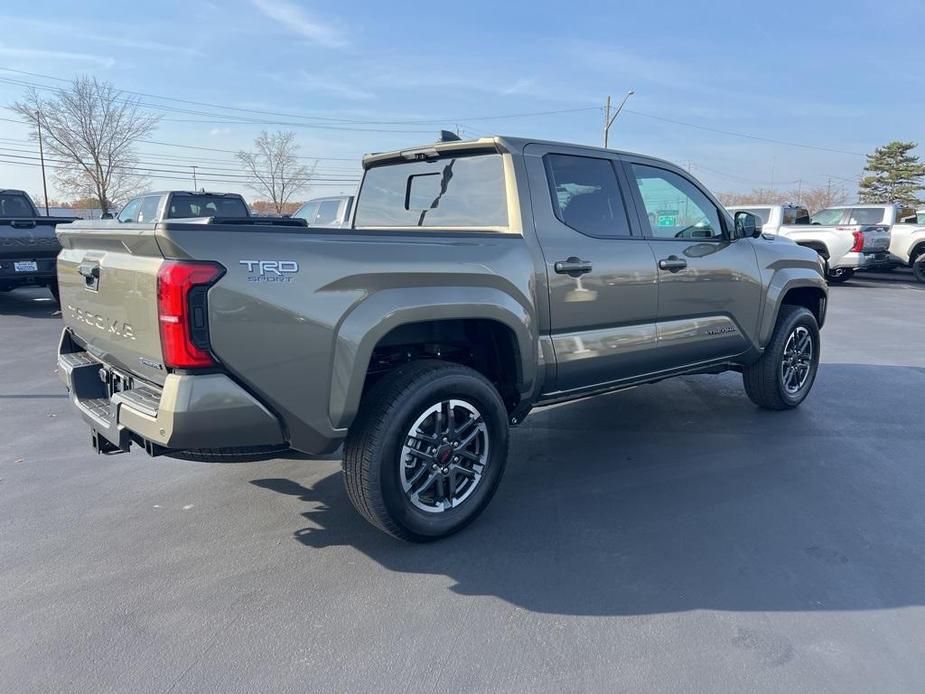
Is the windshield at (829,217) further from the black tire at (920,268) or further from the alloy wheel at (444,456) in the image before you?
the alloy wheel at (444,456)

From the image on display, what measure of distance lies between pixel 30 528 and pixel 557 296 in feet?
10.0

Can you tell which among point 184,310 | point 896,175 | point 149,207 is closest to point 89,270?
point 184,310

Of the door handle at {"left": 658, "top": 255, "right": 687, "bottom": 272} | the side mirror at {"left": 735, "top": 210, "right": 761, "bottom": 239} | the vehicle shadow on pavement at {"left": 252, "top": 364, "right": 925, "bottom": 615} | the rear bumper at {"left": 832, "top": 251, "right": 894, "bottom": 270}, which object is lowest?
the vehicle shadow on pavement at {"left": 252, "top": 364, "right": 925, "bottom": 615}

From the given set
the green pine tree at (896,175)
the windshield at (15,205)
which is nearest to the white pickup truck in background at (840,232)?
the windshield at (15,205)

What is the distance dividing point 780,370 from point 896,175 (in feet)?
167

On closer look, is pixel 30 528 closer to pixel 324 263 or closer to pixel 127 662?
pixel 127 662

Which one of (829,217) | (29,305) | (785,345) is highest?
(829,217)

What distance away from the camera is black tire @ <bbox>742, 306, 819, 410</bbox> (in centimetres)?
538

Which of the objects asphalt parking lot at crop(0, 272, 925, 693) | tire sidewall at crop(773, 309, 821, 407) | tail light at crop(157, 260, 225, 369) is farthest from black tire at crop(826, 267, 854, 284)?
tail light at crop(157, 260, 225, 369)

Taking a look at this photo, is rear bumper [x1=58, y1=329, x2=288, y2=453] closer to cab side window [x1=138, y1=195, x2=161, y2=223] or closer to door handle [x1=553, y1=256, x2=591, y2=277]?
door handle [x1=553, y1=256, x2=591, y2=277]

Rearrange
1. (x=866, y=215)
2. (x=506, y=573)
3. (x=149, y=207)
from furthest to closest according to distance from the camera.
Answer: (x=866, y=215)
(x=149, y=207)
(x=506, y=573)

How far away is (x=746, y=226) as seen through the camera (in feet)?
16.4

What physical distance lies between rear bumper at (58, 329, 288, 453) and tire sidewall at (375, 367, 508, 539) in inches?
19.4

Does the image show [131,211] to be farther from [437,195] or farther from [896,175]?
[896,175]
